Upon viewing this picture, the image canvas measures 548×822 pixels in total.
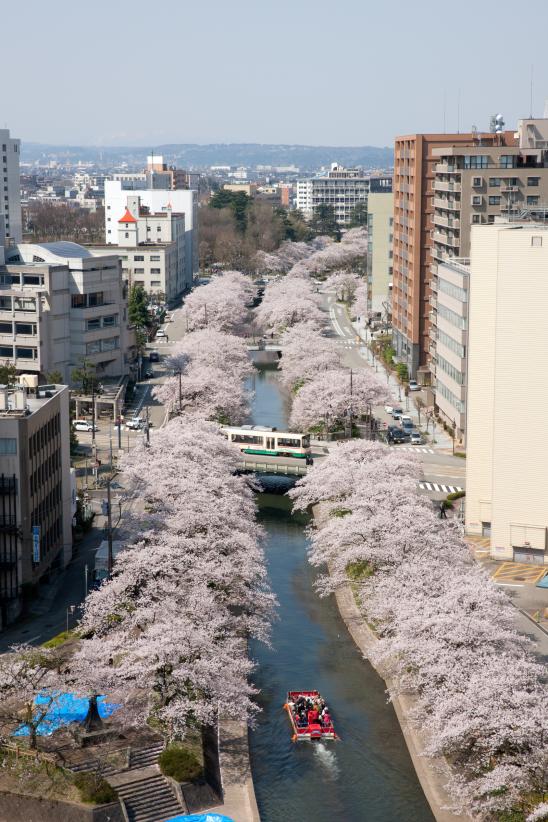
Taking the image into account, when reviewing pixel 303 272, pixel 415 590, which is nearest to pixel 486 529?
pixel 415 590

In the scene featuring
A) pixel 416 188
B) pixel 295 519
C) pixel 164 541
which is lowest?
pixel 295 519

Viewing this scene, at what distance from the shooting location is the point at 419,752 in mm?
21609

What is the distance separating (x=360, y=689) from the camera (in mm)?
24844

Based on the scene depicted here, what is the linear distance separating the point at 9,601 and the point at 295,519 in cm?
1357

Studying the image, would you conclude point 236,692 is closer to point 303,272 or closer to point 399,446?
point 399,446

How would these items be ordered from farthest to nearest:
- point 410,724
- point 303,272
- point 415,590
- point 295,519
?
point 303,272
point 295,519
point 415,590
point 410,724

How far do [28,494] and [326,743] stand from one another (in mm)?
9453

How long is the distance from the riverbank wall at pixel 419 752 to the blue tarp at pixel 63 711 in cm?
553

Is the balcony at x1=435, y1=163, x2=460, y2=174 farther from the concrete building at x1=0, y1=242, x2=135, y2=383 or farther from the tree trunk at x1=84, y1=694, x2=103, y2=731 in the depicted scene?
the tree trunk at x1=84, y1=694, x2=103, y2=731

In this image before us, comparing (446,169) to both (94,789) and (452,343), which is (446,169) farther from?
(94,789)

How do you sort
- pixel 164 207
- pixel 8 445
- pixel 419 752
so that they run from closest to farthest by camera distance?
pixel 419 752
pixel 8 445
pixel 164 207

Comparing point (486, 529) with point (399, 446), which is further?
point (399, 446)

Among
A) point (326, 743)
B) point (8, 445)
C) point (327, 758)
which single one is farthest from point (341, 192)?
point (327, 758)

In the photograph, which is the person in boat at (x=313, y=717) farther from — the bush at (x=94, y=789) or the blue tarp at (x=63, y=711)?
the bush at (x=94, y=789)
